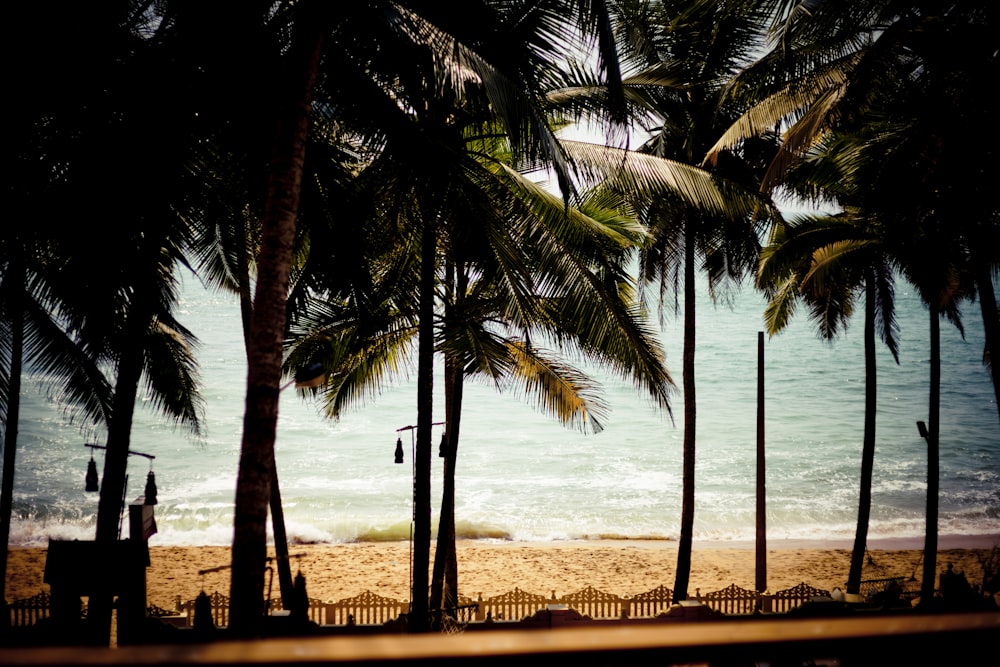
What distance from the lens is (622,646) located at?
4.21 feet

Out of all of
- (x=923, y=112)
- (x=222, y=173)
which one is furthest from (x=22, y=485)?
(x=923, y=112)

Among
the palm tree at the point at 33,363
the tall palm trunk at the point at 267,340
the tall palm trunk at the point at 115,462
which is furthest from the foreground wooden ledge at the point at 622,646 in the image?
the palm tree at the point at 33,363

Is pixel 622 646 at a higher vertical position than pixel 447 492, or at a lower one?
higher

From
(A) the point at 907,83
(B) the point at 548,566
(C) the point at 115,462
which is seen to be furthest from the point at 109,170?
(B) the point at 548,566

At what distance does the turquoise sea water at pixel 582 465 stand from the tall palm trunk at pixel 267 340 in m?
7.61

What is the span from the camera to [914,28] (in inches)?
291

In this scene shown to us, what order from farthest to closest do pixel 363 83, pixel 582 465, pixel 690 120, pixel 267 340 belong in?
pixel 582 465
pixel 690 120
pixel 363 83
pixel 267 340

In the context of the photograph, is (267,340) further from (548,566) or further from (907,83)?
(548,566)

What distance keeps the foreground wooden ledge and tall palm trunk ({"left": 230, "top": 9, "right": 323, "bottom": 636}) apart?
10.5ft

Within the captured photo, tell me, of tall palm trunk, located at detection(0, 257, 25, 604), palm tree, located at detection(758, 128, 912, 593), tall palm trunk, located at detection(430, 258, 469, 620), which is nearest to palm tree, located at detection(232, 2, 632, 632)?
tall palm trunk, located at detection(430, 258, 469, 620)

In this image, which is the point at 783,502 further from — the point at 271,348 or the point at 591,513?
the point at 271,348

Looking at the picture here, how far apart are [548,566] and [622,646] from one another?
61.4 ft

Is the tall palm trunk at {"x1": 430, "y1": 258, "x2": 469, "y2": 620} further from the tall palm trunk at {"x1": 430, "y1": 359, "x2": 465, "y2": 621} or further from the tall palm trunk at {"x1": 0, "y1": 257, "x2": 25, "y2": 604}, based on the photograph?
the tall palm trunk at {"x1": 0, "y1": 257, "x2": 25, "y2": 604}

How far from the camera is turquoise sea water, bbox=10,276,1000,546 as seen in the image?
83.3 feet
